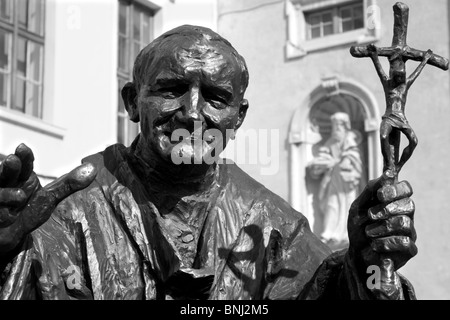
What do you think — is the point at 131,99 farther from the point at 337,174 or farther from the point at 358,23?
the point at 358,23

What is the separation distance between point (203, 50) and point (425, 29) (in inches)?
452

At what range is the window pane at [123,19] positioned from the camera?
14.5 meters

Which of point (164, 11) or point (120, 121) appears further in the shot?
point (164, 11)

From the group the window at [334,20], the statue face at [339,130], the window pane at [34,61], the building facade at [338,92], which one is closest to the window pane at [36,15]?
the window pane at [34,61]

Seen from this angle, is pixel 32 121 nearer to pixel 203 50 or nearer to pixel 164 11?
pixel 164 11

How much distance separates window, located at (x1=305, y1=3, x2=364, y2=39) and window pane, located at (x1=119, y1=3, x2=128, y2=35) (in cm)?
292

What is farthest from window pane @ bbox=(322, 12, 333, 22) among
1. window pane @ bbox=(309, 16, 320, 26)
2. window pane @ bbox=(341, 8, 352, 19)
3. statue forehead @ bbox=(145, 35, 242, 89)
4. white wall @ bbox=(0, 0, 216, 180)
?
statue forehead @ bbox=(145, 35, 242, 89)

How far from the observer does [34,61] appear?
41.0 ft

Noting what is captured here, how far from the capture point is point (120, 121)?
14.2 meters

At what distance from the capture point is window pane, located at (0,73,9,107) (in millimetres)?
11852

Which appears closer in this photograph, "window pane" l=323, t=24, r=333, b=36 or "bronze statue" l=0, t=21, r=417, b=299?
"bronze statue" l=0, t=21, r=417, b=299

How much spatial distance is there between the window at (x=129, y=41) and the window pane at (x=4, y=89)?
2149 mm

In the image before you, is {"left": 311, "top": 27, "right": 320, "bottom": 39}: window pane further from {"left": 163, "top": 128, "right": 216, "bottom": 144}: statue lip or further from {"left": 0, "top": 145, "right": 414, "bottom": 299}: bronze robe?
{"left": 163, "top": 128, "right": 216, "bottom": 144}: statue lip
